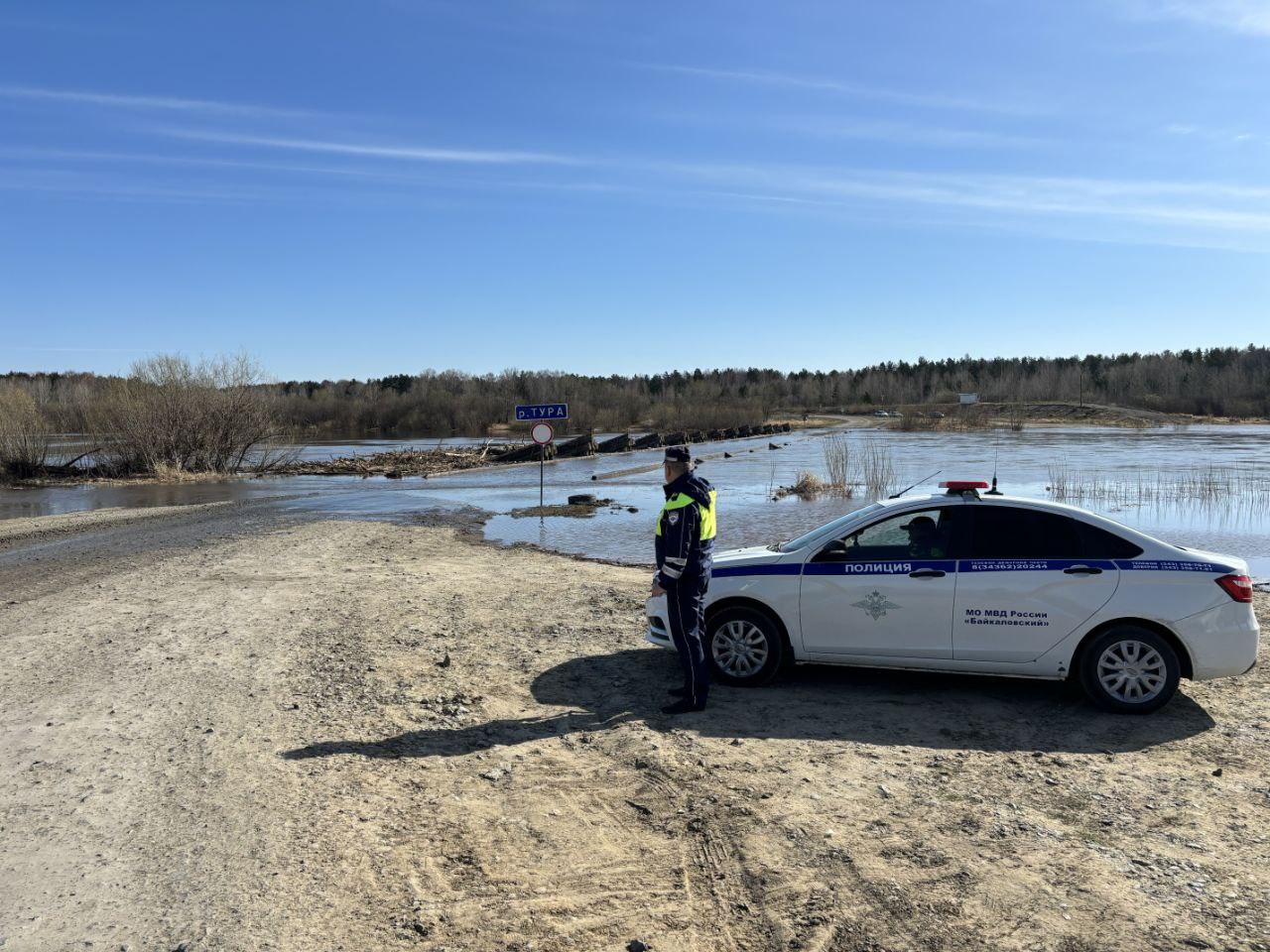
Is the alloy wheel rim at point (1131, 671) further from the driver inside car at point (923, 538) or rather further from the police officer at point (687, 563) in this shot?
the police officer at point (687, 563)

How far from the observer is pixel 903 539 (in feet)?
23.7

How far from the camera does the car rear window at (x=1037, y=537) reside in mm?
6902

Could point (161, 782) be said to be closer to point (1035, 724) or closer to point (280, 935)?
point (280, 935)

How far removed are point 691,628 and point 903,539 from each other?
188 cm

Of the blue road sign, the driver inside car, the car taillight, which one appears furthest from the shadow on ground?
the blue road sign

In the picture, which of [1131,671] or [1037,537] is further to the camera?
[1037,537]

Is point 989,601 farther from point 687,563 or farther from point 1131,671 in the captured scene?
point 687,563

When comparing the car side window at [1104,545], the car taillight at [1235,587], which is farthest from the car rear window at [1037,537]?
the car taillight at [1235,587]

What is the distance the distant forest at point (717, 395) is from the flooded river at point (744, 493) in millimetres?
25841

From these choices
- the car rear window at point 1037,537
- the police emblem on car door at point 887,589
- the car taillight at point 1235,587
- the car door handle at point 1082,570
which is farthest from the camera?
the police emblem on car door at point 887,589

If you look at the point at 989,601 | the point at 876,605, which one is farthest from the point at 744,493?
the point at 989,601

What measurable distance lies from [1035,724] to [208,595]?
9359mm

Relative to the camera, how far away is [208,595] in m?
11.2

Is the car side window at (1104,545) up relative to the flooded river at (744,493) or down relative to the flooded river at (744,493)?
up
